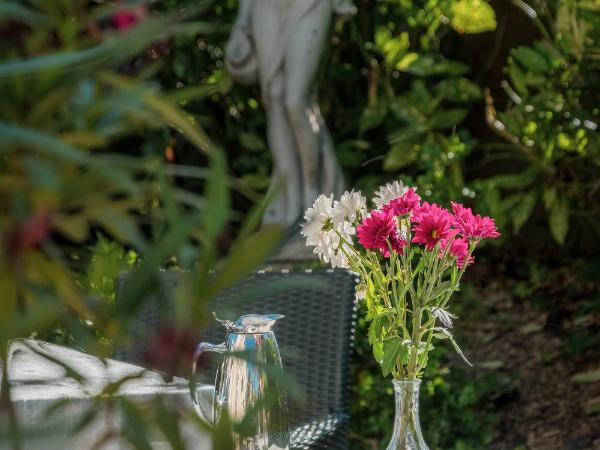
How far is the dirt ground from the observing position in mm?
3914

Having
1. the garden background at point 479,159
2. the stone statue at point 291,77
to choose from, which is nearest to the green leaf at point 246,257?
the garden background at point 479,159

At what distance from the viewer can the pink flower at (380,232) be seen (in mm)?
1552

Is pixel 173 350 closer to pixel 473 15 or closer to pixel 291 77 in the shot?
pixel 291 77

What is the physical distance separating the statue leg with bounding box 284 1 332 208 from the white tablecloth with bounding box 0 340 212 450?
2353mm

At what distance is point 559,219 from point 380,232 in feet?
9.92

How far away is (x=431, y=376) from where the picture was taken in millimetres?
3859

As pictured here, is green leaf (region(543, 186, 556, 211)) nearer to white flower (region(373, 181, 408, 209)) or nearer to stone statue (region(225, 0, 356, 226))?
stone statue (region(225, 0, 356, 226))

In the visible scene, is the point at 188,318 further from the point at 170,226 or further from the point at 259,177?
the point at 259,177

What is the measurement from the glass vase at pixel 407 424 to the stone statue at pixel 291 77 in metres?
2.62

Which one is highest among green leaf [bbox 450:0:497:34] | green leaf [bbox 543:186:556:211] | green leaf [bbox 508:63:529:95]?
green leaf [bbox 450:0:497:34]

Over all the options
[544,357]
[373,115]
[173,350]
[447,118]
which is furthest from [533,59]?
[173,350]

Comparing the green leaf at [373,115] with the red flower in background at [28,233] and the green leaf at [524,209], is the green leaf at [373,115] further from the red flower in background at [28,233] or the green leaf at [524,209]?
the red flower in background at [28,233]

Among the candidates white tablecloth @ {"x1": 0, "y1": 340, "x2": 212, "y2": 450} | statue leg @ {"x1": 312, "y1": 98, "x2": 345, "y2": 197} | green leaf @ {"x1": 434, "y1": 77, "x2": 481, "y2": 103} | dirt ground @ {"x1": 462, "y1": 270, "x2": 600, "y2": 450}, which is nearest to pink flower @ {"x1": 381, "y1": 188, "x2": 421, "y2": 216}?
white tablecloth @ {"x1": 0, "y1": 340, "x2": 212, "y2": 450}

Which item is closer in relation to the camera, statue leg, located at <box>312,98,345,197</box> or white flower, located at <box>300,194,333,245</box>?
white flower, located at <box>300,194,333,245</box>
